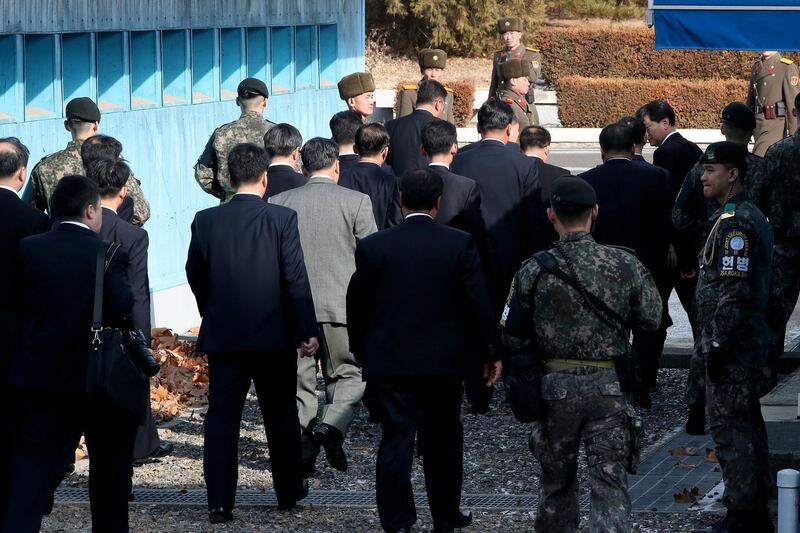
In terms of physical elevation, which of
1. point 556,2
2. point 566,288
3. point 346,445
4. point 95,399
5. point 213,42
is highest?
point 556,2

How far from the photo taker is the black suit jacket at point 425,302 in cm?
654

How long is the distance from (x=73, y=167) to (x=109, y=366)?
3.09 meters

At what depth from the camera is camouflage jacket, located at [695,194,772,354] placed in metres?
6.33

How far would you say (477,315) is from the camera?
654 cm

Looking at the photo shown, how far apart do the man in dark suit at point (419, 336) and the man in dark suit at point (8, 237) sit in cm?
162

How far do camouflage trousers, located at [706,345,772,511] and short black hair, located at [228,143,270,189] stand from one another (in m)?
2.55

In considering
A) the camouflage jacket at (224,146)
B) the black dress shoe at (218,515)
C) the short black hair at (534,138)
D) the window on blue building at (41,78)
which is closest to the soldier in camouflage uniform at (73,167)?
the camouflage jacket at (224,146)

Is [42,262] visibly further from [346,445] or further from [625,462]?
[346,445]

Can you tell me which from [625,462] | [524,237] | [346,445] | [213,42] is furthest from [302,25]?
[625,462]

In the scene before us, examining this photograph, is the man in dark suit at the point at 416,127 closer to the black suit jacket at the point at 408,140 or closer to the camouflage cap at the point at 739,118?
the black suit jacket at the point at 408,140

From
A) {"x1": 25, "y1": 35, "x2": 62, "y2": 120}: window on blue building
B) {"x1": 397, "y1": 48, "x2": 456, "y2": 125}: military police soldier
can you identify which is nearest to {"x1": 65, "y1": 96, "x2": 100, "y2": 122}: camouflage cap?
{"x1": 25, "y1": 35, "x2": 62, "y2": 120}: window on blue building

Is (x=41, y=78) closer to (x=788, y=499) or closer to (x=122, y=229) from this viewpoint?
(x=122, y=229)

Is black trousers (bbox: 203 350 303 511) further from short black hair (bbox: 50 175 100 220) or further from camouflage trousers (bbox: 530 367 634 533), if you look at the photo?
camouflage trousers (bbox: 530 367 634 533)

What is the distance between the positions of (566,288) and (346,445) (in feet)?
11.5
